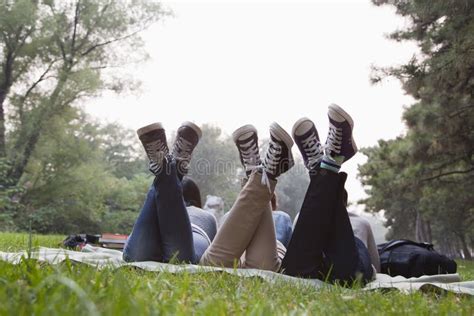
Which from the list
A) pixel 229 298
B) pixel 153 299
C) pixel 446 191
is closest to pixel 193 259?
pixel 229 298

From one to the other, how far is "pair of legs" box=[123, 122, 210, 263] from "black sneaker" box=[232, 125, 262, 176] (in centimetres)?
31

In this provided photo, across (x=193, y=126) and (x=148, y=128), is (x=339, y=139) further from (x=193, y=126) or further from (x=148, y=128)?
(x=148, y=128)

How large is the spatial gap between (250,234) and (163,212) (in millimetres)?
444

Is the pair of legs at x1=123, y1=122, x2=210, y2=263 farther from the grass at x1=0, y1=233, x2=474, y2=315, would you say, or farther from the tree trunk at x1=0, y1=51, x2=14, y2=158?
the tree trunk at x1=0, y1=51, x2=14, y2=158

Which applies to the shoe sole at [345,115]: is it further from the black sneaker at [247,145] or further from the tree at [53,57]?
the tree at [53,57]

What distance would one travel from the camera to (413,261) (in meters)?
2.63

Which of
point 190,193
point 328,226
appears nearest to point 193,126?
point 328,226

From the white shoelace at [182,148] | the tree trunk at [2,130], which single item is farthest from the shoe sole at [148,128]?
the tree trunk at [2,130]

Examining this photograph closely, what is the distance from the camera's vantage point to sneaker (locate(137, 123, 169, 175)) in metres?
2.23

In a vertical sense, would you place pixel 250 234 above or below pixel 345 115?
below

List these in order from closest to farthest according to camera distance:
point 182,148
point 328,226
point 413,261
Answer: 1. point 328,226
2. point 182,148
3. point 413,261

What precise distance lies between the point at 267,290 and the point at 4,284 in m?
0.74

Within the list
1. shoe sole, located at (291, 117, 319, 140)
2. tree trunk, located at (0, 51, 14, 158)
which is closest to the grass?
shoe sole, located at (291, 117, 319, 140)

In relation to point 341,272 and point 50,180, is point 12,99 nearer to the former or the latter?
point 50,180
